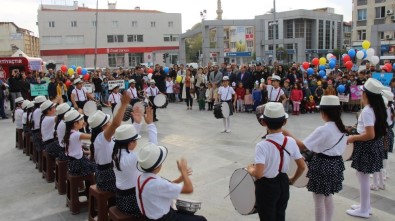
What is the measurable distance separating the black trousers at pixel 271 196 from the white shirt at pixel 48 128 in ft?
16.3

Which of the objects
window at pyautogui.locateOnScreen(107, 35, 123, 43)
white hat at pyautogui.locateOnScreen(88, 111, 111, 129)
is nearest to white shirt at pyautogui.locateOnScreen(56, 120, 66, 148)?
white hat at pyautogui.locateOnScreen(88, 111, 111, 129)

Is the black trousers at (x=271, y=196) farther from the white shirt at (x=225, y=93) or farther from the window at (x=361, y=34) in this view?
the window at (x=361, y=34)

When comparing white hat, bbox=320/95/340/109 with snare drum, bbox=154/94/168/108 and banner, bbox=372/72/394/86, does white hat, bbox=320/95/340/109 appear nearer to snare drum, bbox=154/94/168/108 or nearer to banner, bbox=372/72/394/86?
snare drum, bbox=154/94/168/108

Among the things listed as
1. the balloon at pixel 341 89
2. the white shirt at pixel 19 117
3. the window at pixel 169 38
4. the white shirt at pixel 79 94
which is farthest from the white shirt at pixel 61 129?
the window at pixel 169 38

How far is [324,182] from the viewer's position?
444 centimetres

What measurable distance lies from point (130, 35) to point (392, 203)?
193 feet

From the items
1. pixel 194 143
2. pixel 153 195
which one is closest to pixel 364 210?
pixel 153 195

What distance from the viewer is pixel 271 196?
383 cm

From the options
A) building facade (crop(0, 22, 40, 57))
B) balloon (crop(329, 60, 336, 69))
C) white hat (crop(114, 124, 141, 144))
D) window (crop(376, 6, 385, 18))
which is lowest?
white hat (crop(114, 124, 141, 144))

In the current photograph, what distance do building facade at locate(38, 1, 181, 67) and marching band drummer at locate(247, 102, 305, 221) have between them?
5304cm

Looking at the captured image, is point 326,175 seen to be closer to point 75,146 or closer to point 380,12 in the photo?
point 75,146

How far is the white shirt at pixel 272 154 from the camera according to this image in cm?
372

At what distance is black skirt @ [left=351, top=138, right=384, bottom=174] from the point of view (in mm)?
5234

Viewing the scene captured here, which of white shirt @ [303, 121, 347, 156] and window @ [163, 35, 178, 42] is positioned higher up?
window @ [163, 35, 178, 42]
